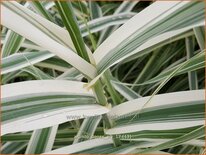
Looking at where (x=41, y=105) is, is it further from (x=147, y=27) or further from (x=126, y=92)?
(x=126, y=92)

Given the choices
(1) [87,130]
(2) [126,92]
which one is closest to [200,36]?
(2) [126,92]

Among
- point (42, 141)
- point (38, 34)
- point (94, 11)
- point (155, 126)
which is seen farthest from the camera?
point (94, 11)

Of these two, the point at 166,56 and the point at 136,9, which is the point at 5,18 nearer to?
the point at 166,56

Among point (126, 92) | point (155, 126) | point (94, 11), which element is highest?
point (94, 11)

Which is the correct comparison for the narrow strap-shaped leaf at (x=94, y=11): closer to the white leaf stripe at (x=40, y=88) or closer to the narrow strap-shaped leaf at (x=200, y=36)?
the narrow strap-shaped leaf at (x=200, y=36)

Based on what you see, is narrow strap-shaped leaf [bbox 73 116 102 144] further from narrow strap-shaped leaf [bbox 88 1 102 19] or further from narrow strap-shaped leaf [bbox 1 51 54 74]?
narrow strap-shaped leaf [bbox 88 1 102 19]

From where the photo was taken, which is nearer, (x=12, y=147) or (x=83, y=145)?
(x=83, y=145)

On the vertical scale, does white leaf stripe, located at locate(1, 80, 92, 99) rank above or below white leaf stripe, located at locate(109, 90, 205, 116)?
above

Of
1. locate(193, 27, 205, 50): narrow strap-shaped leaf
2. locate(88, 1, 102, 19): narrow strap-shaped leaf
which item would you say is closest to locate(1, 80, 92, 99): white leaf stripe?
locate(193, 27, 205, 50): narrow strap-shaped leaf

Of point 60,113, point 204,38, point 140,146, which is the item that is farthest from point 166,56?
point 60,113

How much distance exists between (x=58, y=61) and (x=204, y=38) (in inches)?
13.5

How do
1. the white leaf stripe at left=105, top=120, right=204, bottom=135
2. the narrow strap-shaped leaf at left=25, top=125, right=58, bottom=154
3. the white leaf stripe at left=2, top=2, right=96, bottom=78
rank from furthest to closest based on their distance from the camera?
1. the narrow strap-shaped leaf at left=25, top=125, right=58, bottom=154
2. the white leaf stripe at left=105, top=120, right=204, bottom=135
3. the white leaf stripe at left=2, top=2, right=96, bottom=78

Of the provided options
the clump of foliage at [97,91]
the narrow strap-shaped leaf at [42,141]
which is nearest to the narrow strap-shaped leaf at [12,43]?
the clump of foliage at [97,91]

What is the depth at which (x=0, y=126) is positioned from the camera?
36cm
